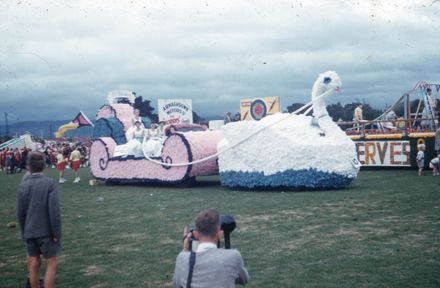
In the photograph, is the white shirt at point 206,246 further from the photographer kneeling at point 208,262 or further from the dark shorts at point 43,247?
the dark shorts at point 43,247

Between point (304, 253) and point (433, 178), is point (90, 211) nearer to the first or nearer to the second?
point (304, 253)

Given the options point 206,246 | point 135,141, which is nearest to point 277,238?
point 206,246

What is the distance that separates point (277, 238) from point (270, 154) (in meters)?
5.51

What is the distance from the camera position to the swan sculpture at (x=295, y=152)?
11703mm

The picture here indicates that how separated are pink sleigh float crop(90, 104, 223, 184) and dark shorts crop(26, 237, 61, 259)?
9096 millimetres

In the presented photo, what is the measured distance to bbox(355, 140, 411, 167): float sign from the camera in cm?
1695

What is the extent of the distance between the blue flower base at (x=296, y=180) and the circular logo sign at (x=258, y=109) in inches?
584

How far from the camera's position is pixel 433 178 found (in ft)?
43.6

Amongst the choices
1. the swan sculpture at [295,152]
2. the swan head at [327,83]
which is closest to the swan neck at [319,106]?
the swan sculpture at [295,152]

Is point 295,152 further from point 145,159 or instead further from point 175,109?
point 175,109

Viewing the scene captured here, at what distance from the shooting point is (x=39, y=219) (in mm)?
4770

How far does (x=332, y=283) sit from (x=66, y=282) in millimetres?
2792

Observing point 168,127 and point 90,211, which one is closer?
point 90,211

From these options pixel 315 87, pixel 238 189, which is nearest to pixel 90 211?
pixel 238 189
